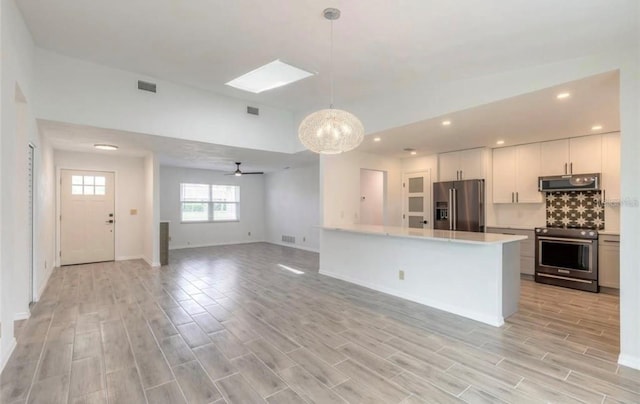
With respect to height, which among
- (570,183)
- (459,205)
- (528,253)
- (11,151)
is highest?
(11,151)

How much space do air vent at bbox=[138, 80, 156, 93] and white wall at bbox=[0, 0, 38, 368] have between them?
3.88 feet

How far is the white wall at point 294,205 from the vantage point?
8289mm

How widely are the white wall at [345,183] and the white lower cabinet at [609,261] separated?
11.3 ft

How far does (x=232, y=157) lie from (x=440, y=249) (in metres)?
4.63

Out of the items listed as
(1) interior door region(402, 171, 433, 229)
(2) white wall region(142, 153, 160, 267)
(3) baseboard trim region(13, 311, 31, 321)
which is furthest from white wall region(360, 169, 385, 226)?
(3) baseboard trim region(13, 311, 31, 321)

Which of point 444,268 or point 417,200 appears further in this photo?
point 417,200

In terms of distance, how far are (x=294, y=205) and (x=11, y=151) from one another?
682cm

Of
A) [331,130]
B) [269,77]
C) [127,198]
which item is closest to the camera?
[331,130]

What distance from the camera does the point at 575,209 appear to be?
5.03m

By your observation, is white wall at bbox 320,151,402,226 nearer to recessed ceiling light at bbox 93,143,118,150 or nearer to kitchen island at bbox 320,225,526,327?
kitchen island at bbox 320,225,526,327

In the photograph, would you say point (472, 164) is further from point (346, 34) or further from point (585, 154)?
point (346, 34)

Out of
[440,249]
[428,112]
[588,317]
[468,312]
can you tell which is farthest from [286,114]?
[588,317]

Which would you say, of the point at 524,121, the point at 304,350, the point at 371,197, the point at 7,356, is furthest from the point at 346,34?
the point at 371,197

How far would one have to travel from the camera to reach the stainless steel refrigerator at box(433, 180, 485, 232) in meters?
5.61
